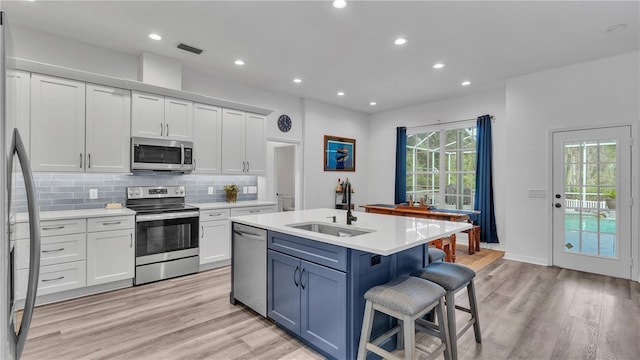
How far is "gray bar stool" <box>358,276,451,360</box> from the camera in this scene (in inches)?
68.4

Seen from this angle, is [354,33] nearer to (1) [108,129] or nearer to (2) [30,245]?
(1) [108,129]

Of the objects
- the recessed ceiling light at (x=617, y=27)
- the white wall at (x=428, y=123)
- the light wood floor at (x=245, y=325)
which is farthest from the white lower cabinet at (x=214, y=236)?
the recessed ceiling light at (x=617, y=27)

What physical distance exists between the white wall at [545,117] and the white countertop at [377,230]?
119 inches

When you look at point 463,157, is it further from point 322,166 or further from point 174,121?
point 174,121

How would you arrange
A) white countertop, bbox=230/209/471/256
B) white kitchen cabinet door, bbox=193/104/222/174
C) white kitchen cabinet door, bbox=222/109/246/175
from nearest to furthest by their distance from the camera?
white countertop, bbox=230/209/471/256 → white kitchen cabinet door, bbox=193/104/222/174 → white kitchen cabinet door, bbox=222/109/246/175

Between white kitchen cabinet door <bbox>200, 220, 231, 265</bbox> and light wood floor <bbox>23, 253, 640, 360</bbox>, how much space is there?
20.4 inches

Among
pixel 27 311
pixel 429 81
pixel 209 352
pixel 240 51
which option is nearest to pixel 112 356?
pixel 209 352

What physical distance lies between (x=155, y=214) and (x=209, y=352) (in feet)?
6.80

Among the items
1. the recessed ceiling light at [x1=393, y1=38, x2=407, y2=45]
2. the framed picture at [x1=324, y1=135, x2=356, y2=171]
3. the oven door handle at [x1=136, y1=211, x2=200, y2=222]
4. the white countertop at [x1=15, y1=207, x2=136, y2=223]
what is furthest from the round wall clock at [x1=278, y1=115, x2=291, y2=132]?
the white countertop at [x1=15, y1=207, x2=136, y2=223]

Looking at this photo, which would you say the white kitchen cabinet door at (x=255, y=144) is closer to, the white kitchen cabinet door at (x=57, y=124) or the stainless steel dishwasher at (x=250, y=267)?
the stainless steel dishwasher at (x=250, y=267)

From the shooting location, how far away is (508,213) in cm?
503

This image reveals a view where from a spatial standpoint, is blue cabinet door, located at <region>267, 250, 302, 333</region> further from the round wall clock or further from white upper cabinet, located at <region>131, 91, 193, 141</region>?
the round wall clock

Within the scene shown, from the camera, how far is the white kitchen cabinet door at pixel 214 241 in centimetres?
418

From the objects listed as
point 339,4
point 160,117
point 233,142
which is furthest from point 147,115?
point 339,4
